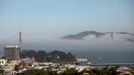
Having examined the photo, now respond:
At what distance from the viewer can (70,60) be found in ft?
118

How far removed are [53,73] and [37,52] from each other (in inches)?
1094

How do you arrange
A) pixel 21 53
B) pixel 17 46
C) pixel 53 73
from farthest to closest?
pixel 21 53 < pixel 17 46 < pixel 53 73

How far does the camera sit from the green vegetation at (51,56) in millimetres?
34375

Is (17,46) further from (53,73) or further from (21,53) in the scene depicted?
(53,73)

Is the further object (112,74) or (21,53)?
(21,53)

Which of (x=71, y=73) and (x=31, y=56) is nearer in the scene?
(x=71, y=73)

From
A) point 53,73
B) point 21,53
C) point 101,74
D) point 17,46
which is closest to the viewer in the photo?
point 101,74

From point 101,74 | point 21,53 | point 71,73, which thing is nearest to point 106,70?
point 101,74

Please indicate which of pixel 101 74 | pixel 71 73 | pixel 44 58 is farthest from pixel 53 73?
pixel 44 58

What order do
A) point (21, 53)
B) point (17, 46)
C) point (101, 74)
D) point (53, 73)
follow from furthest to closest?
point (21, 53)
point (17, 46)
point (53, 73)
point (101, 74)

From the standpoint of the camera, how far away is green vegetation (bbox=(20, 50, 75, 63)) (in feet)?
113

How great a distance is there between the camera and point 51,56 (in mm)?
34938

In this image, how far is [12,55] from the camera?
35.7m

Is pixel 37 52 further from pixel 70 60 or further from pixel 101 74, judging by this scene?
pixel 101 74
